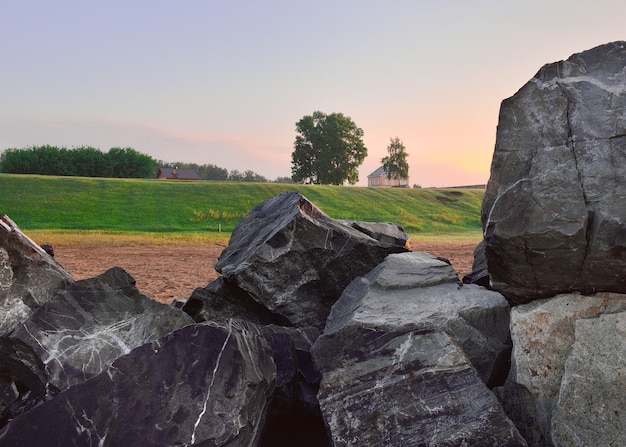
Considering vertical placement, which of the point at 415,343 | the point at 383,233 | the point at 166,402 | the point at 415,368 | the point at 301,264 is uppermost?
the point at 383,233

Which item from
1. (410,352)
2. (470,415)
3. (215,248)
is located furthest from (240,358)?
(215,248)

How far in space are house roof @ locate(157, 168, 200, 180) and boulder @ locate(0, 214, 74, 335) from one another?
89.7 metres

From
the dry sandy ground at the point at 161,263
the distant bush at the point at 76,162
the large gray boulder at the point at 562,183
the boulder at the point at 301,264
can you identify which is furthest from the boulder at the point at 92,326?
the distant bush at the point at 76,162

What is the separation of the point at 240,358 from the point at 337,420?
729mm

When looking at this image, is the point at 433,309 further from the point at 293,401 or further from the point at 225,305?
the point at 225,305

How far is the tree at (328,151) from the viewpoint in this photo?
7594 cm

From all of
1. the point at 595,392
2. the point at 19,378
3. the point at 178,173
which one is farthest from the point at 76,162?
the point at 595,392

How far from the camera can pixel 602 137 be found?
3.82 m

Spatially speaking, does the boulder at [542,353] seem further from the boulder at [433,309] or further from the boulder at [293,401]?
the boulder at [293,401]

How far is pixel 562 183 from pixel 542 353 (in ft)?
3.99

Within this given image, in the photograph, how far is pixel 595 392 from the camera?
3.46m

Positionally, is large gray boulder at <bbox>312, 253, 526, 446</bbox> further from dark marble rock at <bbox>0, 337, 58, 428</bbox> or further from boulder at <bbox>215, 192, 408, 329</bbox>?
dark marble rock at <bbox>0, 337, 58, 428</bbox>

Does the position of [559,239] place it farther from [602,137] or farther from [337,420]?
[337,420]

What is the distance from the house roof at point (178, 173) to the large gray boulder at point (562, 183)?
91.6 metres
